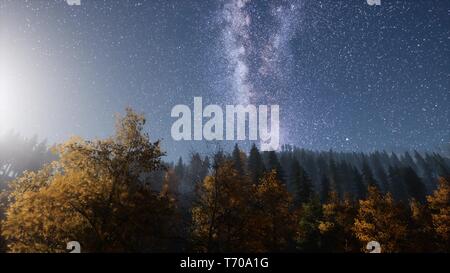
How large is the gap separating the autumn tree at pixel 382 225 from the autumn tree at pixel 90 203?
24028 millimetres

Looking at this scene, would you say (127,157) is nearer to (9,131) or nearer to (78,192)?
(78,192)

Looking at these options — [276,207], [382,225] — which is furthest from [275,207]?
[382,225]

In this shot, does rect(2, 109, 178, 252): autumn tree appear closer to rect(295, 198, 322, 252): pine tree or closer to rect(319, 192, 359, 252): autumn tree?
rect(295, 198, 322, 252): pine tree

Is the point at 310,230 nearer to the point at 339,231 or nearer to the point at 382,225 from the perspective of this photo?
the point at 339,231

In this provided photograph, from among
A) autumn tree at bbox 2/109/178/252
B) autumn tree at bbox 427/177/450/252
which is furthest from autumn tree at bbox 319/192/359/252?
autumn tree at bbox 2/109/178/252

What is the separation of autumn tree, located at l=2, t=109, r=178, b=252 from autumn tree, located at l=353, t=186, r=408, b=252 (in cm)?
2403

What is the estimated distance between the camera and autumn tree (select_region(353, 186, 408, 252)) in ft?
96.1

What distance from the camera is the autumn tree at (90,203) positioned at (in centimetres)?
1232

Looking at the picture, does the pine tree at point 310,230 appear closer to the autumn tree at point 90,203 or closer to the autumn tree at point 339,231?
the autumn tree at point 339,231

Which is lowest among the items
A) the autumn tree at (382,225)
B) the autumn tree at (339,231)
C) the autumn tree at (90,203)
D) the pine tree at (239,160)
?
the autumn tree at (339,231)

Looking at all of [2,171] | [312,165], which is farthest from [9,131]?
[312,165]

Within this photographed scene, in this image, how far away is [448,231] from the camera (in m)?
34.6

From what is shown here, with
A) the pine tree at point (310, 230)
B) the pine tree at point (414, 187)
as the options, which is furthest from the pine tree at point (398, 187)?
the pine tree at point (310, 230)
